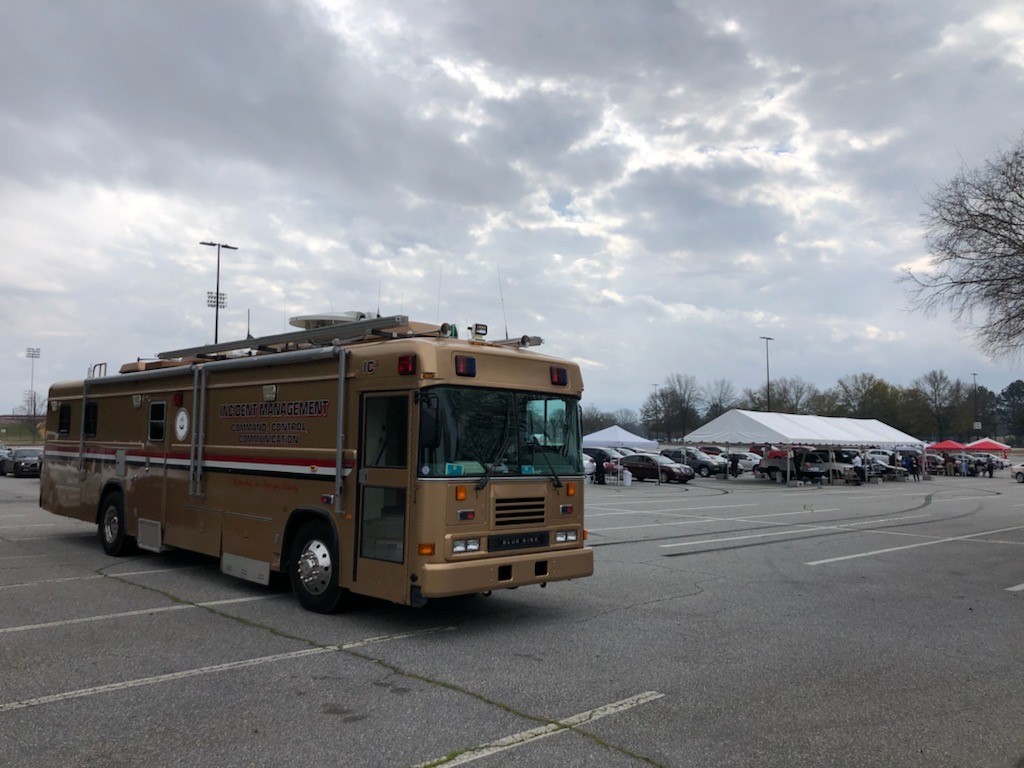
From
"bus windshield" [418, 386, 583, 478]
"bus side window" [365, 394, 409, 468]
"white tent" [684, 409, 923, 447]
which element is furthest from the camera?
"white tent" [684, 409, 923, 447]

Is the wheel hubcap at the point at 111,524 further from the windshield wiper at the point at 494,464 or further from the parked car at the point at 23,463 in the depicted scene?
the parked car at the point at 23,463

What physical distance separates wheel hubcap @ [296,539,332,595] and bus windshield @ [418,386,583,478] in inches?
64.8

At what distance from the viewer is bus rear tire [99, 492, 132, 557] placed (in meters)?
11.3

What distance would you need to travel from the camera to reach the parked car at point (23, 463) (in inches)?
1304

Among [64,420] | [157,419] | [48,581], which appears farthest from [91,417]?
[48,581]

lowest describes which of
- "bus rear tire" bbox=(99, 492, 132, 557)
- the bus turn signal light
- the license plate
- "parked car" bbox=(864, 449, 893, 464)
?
"bus rear tire" bbox=(99, 492, 132, 557)

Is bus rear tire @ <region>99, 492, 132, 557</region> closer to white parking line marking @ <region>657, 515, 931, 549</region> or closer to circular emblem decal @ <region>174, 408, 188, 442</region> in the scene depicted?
circular emblem decal @ <region>174, 408, 188, 442</region>

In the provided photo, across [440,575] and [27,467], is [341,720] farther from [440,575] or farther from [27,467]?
[27,467]

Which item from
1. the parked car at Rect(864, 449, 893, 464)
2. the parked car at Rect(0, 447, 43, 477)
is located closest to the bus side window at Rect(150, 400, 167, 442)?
the parked car at Rect(0, 447, 43, 477)

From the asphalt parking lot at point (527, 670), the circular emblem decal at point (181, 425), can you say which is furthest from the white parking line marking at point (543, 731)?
the circular emblem decal at point (181, 425)

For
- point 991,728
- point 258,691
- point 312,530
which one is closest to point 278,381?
point 312,530

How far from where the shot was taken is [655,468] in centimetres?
3847

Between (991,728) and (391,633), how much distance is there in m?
4.66

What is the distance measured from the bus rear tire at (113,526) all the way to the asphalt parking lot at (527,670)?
27 centimetres
